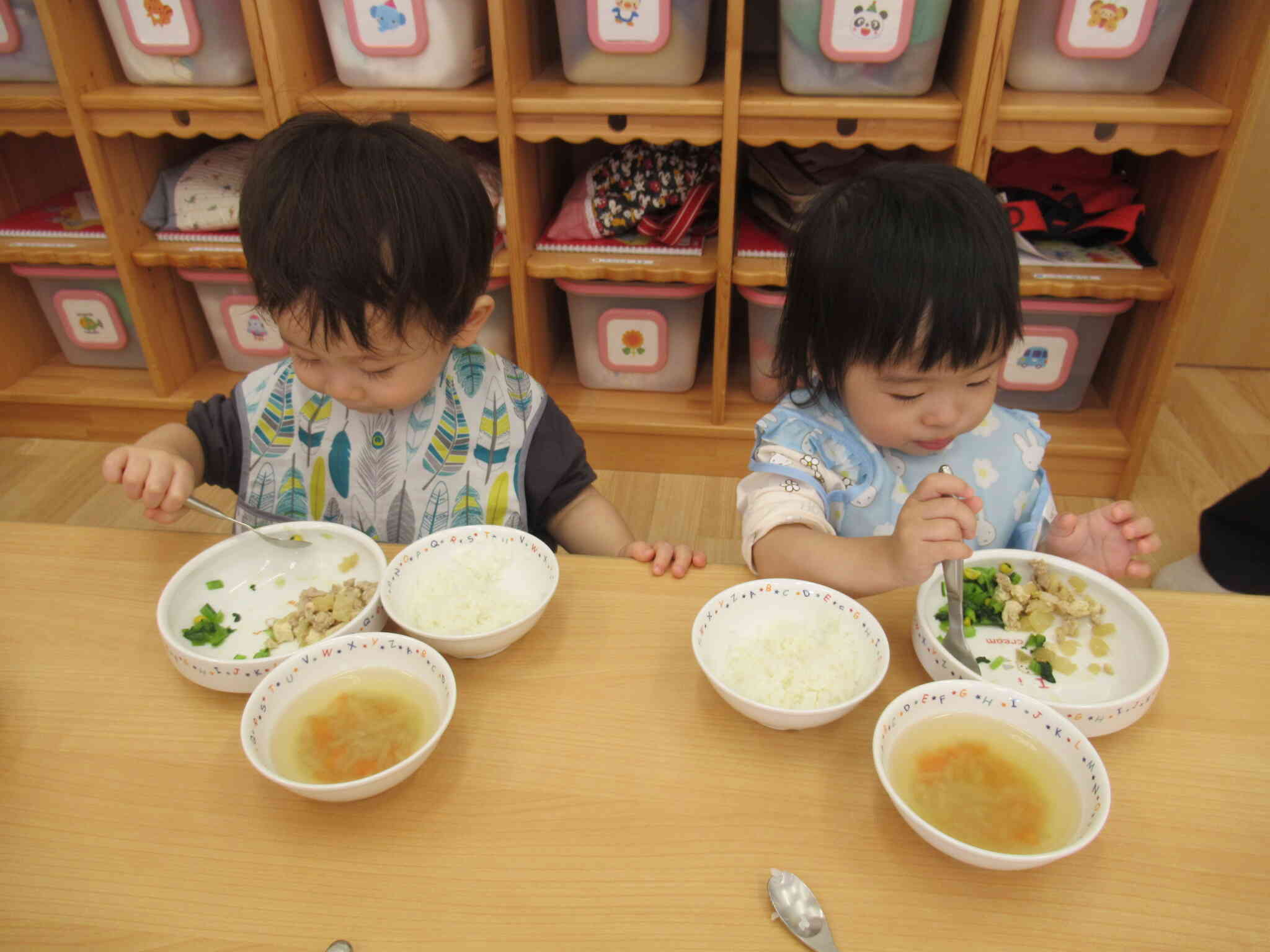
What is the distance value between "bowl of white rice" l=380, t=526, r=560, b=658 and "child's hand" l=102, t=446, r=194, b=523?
248 mm

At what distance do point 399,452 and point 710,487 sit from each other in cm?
123

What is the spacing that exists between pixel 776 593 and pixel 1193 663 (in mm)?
360

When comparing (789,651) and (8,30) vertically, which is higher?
(8,30)

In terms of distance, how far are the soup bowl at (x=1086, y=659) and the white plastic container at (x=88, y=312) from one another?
2223mm

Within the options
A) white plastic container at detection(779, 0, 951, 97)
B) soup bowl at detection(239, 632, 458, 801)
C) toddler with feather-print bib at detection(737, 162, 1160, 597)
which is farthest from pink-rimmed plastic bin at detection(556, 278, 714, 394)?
soup bowl at detection(239, 632, 458, 801)

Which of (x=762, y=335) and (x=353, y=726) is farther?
(x=762, y=335)

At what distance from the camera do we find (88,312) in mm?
2285

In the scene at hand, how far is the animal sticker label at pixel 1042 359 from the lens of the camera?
77.3 inches

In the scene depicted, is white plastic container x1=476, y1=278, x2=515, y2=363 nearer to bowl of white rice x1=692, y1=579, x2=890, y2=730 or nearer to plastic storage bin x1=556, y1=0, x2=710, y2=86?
plastic storage bin x1=556, y1=0, x2=710, y2=86

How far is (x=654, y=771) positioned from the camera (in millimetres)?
652

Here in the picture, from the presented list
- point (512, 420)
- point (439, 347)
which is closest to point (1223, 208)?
point (512, 420)

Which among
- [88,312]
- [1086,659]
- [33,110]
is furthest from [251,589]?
[88,312]

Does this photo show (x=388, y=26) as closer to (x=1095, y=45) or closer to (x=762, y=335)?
(x=762, y=335)

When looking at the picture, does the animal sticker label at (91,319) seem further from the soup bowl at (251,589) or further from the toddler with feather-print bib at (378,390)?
the soup bowl at (251,589)
